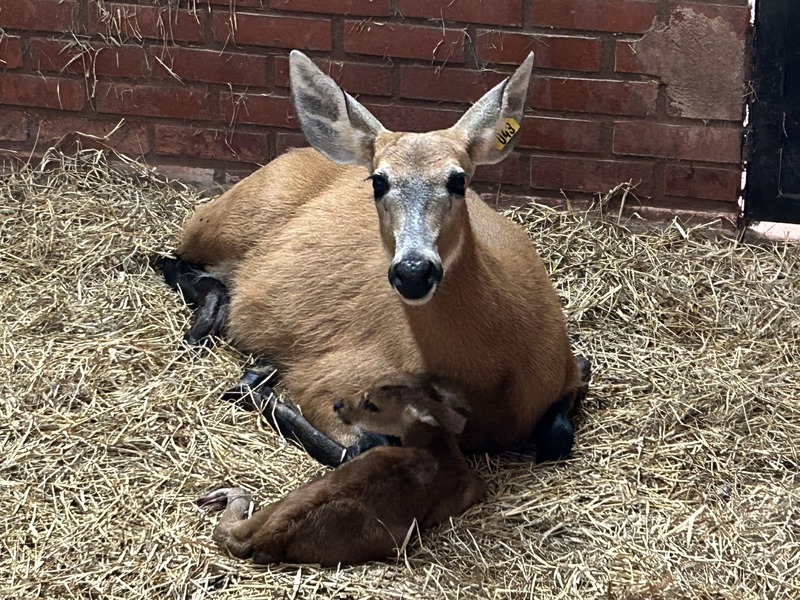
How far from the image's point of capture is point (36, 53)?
5.54 metres

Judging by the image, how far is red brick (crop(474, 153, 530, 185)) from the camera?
5.35 metres

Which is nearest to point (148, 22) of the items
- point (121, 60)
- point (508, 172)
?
point (121, 60)

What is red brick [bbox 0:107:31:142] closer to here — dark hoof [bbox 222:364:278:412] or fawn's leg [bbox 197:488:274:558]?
dark hoof [bbox 222:364:278:412]

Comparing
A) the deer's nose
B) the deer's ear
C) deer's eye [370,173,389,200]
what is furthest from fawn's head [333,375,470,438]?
the deer's ear

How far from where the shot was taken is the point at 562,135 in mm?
5258

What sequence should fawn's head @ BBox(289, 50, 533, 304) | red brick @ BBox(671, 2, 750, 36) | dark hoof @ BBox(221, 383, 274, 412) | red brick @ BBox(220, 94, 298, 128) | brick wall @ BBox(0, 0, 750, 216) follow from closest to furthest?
1. fawn's head @ BBox(289, 50, 533, 304)
2. dark hoof @ BBox(221, 383, 274, 412)
3. red brick @ BBox(671, 2, 750, 36)
4. brick wall @ BBox(0, 0, 750, 216)
5. red brick @ BBox(220, 94, 298, 128)

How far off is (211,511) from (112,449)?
505 mm

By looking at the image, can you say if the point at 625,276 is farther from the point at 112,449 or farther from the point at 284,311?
the point at 112,449

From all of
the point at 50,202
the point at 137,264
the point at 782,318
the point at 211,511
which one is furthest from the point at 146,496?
the point at 782,318

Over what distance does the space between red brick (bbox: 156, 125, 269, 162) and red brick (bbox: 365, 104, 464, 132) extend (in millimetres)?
582

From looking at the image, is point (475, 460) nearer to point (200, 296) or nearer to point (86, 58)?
point (200, 296)

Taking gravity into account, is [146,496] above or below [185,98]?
below

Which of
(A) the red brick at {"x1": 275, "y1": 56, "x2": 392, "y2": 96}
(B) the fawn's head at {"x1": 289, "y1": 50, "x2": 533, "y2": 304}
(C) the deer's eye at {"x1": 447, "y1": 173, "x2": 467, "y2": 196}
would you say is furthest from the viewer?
(A) the red brick at {"x1": 275, "y1": 56, "x2": 392, "y2": 96}

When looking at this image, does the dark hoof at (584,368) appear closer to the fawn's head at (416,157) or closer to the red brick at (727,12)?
the fawn's head at (416,157)
